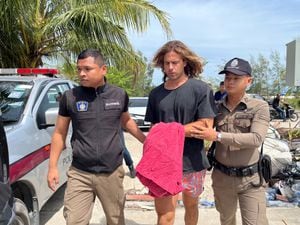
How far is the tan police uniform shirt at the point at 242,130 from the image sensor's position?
9.46 ft

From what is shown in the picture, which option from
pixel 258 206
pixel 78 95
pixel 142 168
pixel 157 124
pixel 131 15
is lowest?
pixel 258 206

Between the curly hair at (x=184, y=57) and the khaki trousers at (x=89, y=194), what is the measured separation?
89cm

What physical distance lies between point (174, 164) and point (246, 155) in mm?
565

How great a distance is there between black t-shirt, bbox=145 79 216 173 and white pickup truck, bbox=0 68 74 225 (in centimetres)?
119

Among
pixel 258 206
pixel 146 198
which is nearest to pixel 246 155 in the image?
pixel 258 206

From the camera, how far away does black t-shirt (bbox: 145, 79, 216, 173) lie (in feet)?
10.0

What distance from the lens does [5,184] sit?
2.29 meters

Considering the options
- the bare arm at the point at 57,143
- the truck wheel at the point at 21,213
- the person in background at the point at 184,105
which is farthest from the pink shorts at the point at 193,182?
the truck wheel at the point at 21,213

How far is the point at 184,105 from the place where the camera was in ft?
10.0

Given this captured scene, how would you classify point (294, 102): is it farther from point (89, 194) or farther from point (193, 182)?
point (89, 194)

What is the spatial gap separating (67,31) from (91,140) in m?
6.15

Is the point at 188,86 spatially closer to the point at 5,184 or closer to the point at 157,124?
the point at 157,124

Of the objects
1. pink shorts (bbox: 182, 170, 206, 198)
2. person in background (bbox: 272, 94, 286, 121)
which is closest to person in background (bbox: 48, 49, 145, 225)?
pink shorts (bbox: 182, 170, 206, 198)

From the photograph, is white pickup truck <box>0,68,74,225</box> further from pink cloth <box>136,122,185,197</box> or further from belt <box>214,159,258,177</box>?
belt <box>214,159,258,177</box>
